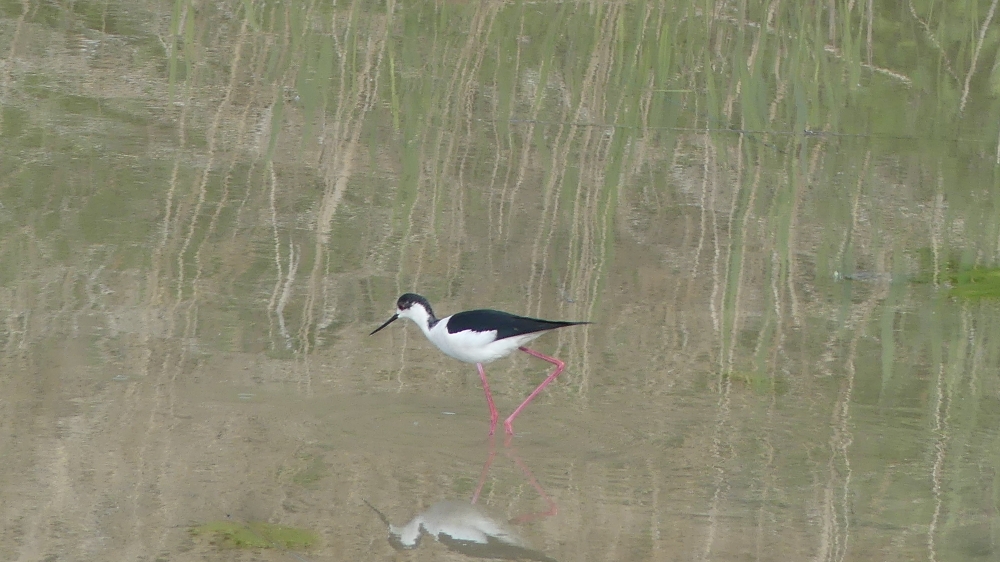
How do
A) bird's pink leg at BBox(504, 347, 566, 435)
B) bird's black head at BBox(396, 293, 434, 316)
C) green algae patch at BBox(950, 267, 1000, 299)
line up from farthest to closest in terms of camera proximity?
green algae patch at BBox(950, 267, 1000, 299) → bird's black head at BBox(396, 293, 434, 316) → bird's pink leg at BBox(504, 347, 566, 435)

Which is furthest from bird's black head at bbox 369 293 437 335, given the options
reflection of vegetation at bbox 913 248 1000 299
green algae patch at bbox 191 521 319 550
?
reflection of vegetation at bbox 913 248 1000 299

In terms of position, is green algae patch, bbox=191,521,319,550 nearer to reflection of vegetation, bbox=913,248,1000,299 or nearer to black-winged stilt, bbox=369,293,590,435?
black-winged stilt, bbox=369,293,590,435

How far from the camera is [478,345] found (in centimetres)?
446

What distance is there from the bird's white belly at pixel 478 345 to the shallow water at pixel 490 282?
177 mm

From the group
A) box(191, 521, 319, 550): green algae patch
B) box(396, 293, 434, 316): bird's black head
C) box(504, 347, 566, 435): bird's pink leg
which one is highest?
box(396, 293, 434, 316): bird's black head

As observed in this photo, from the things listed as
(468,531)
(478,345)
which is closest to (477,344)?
(478,345)

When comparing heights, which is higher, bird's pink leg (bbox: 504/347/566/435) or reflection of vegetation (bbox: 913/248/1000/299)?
reflection of vegetation (bbox: 913/248/1000/299)

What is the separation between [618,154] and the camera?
7281 mm

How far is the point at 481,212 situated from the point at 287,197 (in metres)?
0.84

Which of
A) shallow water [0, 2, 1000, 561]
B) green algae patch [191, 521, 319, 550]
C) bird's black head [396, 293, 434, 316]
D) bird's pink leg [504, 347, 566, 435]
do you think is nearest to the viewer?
green algae patch [191, 521, 319, 550]

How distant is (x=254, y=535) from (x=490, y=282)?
7.23 feet

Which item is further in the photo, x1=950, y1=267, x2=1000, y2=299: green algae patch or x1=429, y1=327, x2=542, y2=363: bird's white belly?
x1=950, y1=267, x2=1000, y2=299: green algae patch

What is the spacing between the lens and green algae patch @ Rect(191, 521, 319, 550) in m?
3.47

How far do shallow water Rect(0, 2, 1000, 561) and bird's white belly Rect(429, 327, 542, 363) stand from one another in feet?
0.58
